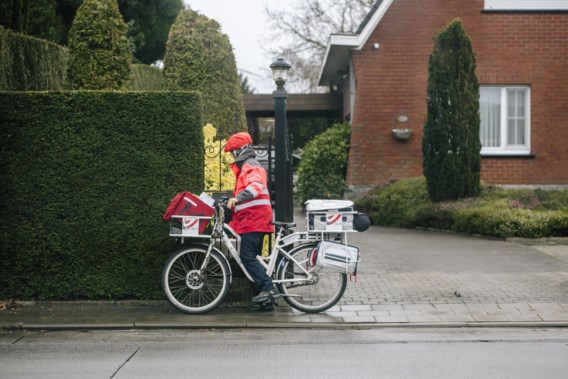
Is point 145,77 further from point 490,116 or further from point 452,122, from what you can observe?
point 490,116

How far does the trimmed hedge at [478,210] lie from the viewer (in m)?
12.5

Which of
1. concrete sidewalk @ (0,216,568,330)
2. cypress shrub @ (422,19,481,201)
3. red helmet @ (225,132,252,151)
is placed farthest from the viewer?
cypress shrub @ (422,19,481,201)

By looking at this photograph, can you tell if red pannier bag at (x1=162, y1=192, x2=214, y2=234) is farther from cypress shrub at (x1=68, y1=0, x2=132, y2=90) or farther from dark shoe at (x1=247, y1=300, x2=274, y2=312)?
cypress shrub at (x1=68, y1=0, x2=132, y2=90)

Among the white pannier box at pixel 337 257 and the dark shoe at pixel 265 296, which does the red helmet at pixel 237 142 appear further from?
the dark shoe at pixel 265 296

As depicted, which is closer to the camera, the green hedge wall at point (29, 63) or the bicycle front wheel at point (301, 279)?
the bicycle front wheel at point (301, 279)

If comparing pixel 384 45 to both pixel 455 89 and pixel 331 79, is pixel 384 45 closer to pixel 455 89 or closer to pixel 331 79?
pixel 455 89

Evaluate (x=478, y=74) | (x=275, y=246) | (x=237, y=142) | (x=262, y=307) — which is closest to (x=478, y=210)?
(x=478, y=74)

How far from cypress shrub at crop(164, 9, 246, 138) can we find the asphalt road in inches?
248

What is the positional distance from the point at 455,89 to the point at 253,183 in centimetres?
826

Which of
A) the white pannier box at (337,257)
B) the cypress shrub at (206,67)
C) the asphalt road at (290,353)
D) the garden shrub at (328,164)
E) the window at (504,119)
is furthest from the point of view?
the garden shrub at (328,164)

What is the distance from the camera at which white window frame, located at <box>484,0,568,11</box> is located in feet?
58.5

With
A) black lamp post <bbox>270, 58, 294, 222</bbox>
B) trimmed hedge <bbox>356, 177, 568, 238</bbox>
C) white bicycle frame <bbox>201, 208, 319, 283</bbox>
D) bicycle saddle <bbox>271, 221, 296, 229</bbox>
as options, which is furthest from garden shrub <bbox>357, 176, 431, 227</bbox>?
white bicycle frame <bbox>201, 208, 319, 283</bbox>

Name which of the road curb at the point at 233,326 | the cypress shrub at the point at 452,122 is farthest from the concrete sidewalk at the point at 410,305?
the cypress shrub at the point at 452,122

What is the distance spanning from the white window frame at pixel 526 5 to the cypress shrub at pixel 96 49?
10.7 metres
